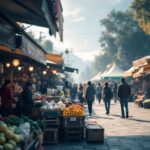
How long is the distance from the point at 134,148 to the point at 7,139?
15.2 ft

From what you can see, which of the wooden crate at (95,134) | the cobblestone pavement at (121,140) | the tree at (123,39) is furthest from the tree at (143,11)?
the wooden crate at (95,134)

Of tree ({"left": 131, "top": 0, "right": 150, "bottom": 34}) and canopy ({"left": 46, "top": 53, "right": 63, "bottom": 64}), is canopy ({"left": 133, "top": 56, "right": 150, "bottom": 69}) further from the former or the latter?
tree ({"left": 131, "top": 0, "right": 150, "bottom": 34})

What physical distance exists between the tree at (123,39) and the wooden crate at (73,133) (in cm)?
6347

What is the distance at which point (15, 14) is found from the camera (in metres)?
11.6

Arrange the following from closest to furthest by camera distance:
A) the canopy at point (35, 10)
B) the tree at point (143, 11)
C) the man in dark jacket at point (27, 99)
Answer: the canopy at point (35, 10)
the man in dark jacket at point (27, 99)
the tree at point (143, 11)

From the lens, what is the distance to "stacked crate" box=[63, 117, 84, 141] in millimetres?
11062

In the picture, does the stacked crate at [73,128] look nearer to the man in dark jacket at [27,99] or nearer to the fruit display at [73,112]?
the fruit display at [73,112]

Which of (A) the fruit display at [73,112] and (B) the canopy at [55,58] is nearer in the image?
(A) the fruit display at [73,112]

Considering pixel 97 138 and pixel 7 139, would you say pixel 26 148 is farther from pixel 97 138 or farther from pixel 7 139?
pixel 97 138

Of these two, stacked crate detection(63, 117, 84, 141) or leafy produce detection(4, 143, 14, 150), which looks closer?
leafy produce detection(4, 143, 14, 150)

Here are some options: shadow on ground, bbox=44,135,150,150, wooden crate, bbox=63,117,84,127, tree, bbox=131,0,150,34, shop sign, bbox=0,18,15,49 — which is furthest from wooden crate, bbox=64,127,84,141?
tree, bbox=131,0,150,34

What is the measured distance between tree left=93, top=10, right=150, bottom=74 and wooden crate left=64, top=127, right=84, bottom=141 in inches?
2499

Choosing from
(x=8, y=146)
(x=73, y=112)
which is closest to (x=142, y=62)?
(x=73, y=112)

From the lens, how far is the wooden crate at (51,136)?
421 inches
